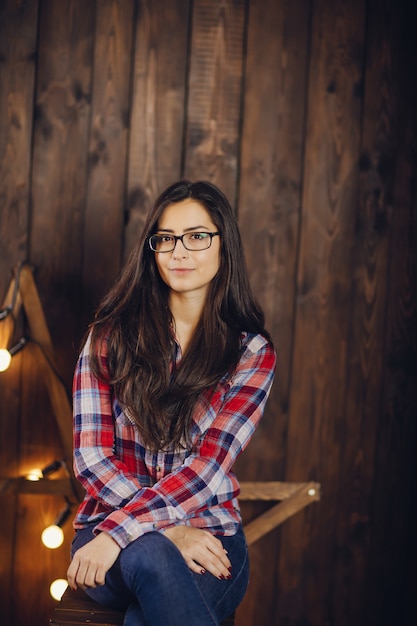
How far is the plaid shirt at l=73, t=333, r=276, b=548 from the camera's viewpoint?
1433mm

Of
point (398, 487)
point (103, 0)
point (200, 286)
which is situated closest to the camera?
point (200, 286)

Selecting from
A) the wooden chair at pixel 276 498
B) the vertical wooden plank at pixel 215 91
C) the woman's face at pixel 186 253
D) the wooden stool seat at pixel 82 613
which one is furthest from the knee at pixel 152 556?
the vertical wooden plank at pixel 215 91

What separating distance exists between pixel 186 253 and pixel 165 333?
211mm

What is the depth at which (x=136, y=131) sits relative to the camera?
2.02m

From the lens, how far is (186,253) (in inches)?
63.2

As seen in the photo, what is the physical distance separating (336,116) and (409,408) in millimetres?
975

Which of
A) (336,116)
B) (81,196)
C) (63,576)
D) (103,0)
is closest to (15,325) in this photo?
(81,196)

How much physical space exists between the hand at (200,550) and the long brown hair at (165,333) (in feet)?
0.70

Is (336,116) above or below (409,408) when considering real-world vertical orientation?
above

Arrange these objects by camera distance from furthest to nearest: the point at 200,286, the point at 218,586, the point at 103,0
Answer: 1. the point at 103,0
2. the point at 200,286
3. the point at 218,586

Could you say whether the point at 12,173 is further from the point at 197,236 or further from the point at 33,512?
the point at 33,512

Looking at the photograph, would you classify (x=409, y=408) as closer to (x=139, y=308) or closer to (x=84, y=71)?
(x=139, y=308)

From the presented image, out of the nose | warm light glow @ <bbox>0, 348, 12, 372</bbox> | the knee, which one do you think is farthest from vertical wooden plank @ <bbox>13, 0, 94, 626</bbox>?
the knee

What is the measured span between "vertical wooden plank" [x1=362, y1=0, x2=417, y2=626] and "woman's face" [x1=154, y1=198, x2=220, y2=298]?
726 millimetres
